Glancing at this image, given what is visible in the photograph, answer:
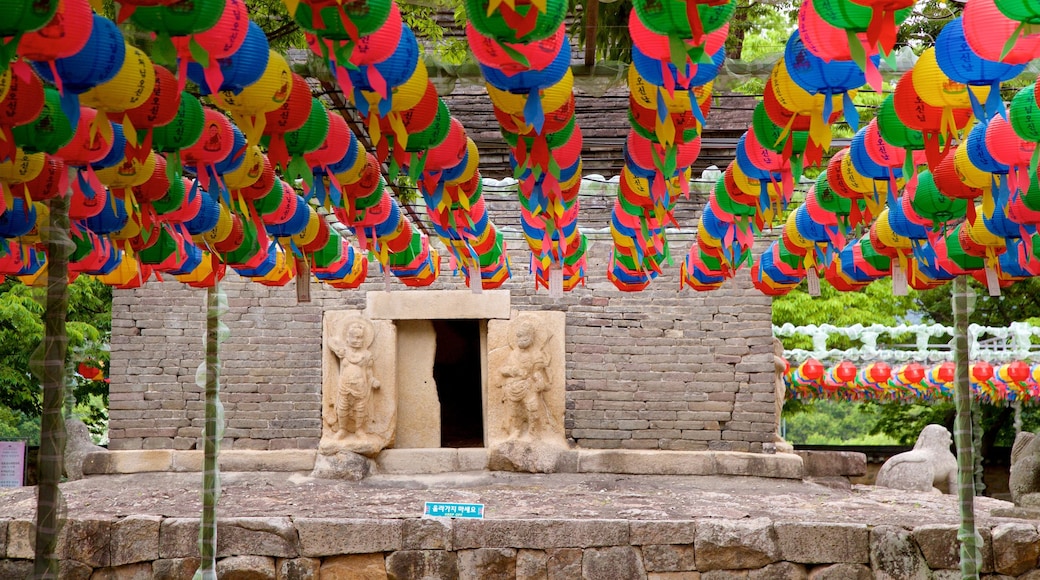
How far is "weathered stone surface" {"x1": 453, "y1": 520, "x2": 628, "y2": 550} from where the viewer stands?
7.27m

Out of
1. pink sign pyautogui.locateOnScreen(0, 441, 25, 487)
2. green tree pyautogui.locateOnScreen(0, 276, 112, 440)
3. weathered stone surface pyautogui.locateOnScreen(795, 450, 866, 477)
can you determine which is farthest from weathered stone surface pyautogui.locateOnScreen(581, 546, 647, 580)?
pink sign pyautogui.locateOnScreen(0, 441, 25, 487)

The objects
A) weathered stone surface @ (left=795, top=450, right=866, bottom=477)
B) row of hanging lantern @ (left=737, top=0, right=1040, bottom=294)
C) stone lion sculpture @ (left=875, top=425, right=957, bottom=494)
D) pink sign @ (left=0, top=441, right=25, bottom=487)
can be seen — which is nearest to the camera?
row of hanging lantern @ (left=737, top=0, right=1040, bottom=294)

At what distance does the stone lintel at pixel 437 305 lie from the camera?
9.95 m

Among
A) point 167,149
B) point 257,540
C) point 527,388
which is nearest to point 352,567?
point 257,540

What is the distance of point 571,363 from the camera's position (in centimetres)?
998

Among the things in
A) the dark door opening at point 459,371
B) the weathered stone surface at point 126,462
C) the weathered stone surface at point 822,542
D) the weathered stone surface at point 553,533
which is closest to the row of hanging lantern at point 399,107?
the weathered stone surface at point 553,533

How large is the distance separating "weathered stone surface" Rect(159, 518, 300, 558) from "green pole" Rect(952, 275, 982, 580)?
4.62 meters

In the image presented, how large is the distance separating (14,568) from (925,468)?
967cm

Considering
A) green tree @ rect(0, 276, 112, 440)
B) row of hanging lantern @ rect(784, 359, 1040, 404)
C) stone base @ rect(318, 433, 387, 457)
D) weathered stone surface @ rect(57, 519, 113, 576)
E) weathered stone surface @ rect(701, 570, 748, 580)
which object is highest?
green tree @ rect(0, 276, 112, 440)

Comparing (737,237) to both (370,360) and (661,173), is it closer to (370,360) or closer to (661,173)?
(661,173)

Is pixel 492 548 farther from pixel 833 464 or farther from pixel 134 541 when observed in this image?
pixel 833 464

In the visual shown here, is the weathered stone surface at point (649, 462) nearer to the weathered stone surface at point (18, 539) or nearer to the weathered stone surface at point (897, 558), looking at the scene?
the weathered stone surface at point (897, 558)

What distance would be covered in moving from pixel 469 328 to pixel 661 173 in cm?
1049

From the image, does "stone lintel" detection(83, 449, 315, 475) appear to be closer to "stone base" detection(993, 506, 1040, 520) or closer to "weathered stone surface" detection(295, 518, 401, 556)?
"weathered stone surface" detection(295, 518, 401, 556)
